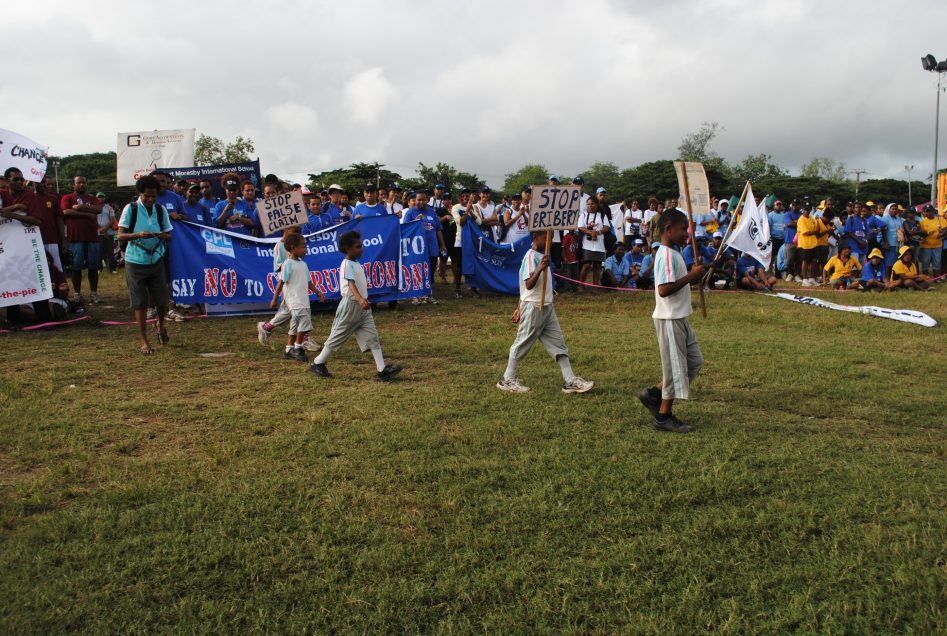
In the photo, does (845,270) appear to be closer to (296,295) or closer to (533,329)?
(533,329)

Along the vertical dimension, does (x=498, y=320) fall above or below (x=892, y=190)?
below

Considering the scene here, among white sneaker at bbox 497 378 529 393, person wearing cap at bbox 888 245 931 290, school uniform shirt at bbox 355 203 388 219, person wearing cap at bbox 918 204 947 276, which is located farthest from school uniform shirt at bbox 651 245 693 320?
person wearing cap at bbox 918 204 947 276

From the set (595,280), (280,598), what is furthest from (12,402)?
(595,280)

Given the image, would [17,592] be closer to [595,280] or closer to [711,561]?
[711,561]

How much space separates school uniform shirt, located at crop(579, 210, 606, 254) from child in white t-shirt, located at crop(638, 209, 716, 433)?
9023mm

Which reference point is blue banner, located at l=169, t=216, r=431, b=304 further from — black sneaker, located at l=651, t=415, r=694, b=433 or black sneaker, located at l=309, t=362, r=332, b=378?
black sneaker, located at l=651, t=415, r=694, b=433

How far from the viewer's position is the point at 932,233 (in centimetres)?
1828

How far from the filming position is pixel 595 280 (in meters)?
15.8

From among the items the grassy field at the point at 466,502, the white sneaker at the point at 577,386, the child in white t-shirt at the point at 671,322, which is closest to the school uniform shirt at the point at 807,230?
the grassy field at the point at 466,502

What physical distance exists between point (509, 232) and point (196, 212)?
6091mm

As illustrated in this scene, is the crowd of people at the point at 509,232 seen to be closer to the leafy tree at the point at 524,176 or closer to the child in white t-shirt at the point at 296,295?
the child in white t-shirt at the point at 296,295

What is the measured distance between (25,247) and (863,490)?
34.6 feet

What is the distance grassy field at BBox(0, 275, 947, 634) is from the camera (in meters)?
3.18

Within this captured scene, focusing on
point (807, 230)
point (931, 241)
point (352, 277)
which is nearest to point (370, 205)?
point (352, 277)
